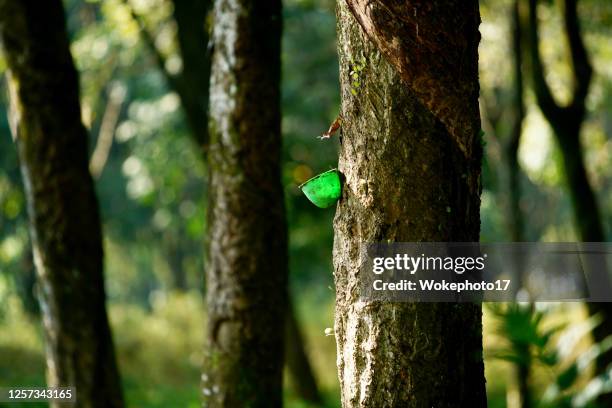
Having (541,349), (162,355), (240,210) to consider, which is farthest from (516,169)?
(162,355)

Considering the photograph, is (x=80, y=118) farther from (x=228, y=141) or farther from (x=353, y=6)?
(x=353, y=6)

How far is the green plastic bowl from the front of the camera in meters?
2.84

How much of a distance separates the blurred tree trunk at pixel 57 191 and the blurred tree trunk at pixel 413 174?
357cm

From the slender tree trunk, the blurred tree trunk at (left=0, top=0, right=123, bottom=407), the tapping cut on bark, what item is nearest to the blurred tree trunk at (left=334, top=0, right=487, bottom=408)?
the tapping cut on bark

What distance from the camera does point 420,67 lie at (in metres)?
2.64

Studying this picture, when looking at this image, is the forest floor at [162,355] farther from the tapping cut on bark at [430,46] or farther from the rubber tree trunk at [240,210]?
the tapping cut on bark at [430,46]

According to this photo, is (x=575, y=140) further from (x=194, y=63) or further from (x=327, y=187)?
(x=327, y=187)

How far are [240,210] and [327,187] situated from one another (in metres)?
1.98

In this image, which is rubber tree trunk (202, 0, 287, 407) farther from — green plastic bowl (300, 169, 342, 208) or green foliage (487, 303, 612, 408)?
green plastic bowl (300, 169, 342, 208)

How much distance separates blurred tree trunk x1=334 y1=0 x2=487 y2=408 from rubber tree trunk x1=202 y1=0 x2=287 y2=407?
81.9 inches

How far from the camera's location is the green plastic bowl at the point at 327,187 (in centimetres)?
284

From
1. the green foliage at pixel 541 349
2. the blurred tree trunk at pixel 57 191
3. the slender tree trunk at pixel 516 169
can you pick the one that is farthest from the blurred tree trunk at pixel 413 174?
the slender tree trunk at pixel 516 169

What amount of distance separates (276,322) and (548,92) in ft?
18.4

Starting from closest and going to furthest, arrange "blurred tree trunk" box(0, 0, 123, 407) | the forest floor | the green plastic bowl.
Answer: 1. the green plastic bowl
2. "blurred tree trunk" box(0, 0, 123, 407)
3. the forest floor
